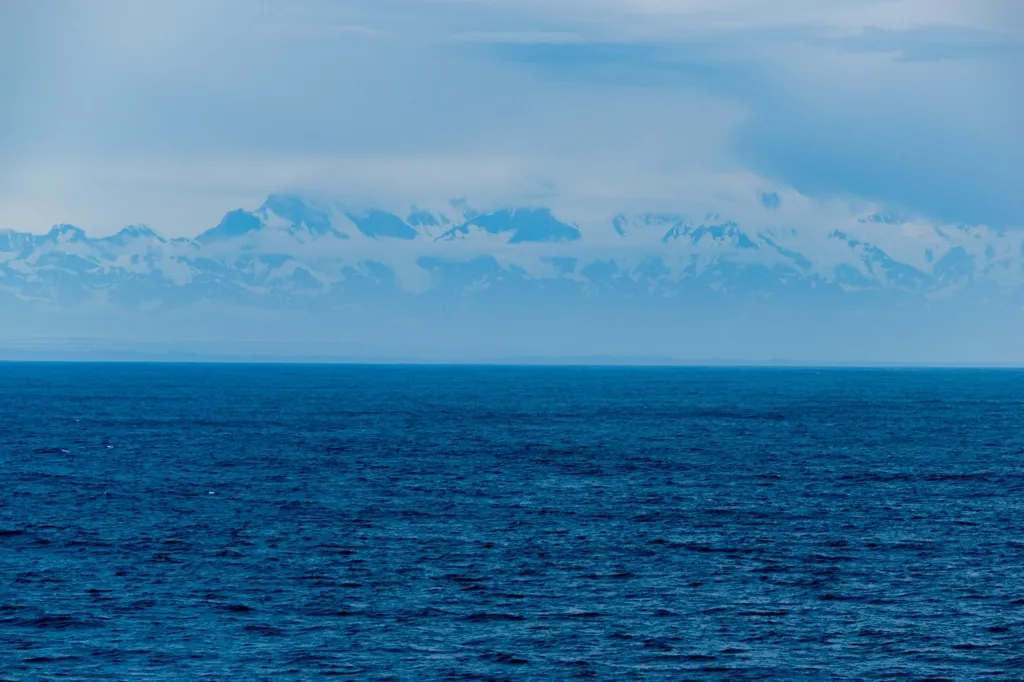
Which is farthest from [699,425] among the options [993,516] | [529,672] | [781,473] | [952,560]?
[529,672]

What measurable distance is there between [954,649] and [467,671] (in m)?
18.2

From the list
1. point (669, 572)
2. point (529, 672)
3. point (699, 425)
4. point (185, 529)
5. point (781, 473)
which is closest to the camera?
point (529, 672)

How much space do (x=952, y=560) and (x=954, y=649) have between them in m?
16.7

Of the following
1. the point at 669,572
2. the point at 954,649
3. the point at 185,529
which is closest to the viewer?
the point at 954,649

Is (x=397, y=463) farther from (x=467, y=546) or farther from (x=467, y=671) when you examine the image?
(x=467, y=671)

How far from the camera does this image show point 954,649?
46188 millimetres

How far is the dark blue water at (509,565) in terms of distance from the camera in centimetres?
4491

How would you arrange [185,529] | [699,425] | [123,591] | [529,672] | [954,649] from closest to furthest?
[529,672] → [954,649] → [123,591] → [185,529] → [699,425]

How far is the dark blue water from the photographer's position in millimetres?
44906

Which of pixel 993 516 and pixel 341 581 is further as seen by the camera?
pixel 993 516

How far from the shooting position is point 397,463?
108062mm

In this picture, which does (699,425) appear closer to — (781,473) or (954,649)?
(781,473)

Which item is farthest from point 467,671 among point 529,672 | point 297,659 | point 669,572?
point 669,572

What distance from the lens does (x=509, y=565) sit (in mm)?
60062
